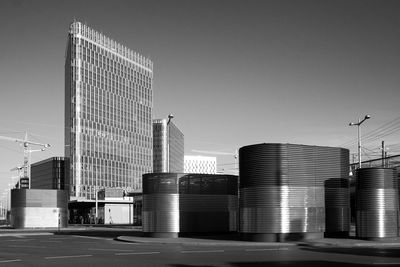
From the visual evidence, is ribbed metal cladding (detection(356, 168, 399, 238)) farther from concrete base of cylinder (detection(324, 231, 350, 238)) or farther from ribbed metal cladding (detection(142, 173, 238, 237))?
ribbed metal cladding (detection(142, 173, 238, 237))

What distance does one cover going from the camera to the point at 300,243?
111 feet

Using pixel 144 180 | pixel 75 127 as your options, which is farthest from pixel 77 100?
pixel 144 180

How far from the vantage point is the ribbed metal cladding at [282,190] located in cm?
3666

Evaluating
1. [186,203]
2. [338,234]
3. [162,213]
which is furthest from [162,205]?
[338,234]

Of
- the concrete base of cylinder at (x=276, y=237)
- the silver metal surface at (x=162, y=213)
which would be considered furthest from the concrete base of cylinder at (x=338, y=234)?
the silver metal surface at (x=162, y=213)

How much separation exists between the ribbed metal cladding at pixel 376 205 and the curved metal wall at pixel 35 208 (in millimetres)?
41552

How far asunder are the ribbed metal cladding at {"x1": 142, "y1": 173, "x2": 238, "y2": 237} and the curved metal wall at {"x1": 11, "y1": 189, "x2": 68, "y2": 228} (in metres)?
29.2

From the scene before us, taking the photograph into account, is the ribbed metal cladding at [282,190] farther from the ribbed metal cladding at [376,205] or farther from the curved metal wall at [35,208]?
the curved metal wall at [35,208]

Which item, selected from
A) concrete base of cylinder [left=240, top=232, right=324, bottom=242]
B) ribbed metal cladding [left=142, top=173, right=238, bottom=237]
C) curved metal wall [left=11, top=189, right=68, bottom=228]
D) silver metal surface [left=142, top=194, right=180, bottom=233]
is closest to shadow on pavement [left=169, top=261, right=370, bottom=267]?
concrete base of cylinder [left=240, top=232, right=324, bottom=242]

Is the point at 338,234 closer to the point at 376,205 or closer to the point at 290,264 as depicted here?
the point at 376,205

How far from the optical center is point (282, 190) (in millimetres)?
36719

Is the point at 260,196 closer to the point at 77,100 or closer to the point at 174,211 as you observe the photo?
the point at 174,211

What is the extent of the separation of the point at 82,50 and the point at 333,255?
18186cm

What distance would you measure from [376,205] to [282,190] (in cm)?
644
